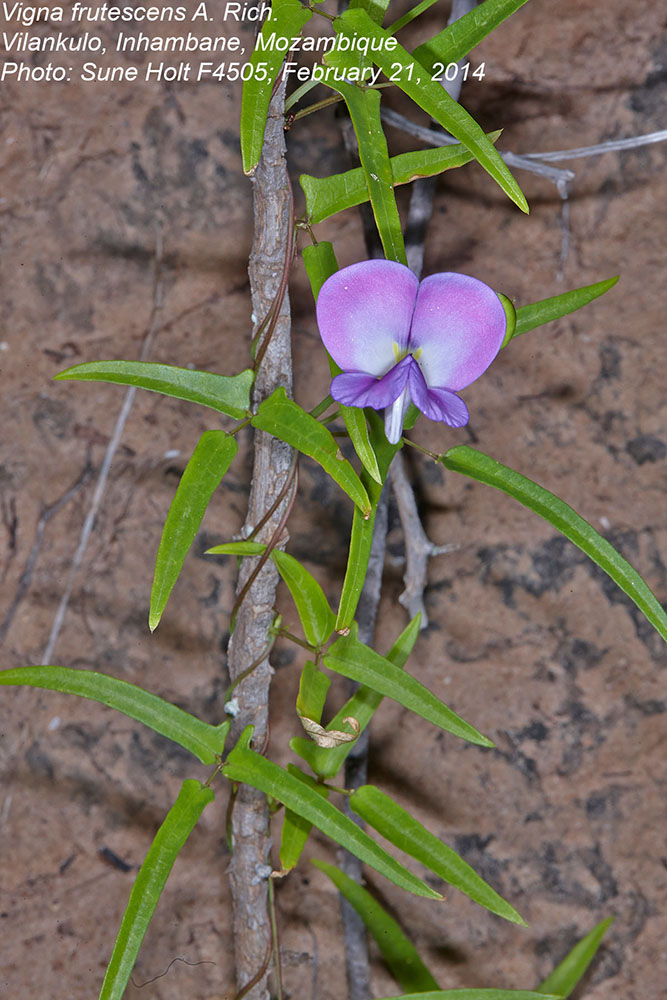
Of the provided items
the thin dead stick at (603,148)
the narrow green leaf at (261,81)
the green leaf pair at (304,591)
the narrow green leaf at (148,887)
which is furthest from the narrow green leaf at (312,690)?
the thin dead stick at (603,148)

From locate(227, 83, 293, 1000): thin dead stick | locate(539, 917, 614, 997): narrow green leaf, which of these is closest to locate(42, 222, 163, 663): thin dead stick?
locate(227, 83, 293, 1000): thin dead stick

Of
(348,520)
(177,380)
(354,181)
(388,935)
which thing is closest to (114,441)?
(348,520)

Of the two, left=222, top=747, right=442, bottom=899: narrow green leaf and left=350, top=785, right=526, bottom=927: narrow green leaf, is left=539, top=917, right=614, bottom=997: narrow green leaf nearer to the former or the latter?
left=350, top=785, right=526, bottom=927: narrow green leaf

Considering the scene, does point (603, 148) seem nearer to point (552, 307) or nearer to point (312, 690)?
point (552, 307)

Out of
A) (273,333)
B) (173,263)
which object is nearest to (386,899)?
(273,333)

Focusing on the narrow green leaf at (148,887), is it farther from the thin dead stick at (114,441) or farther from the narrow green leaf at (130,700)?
the thin dead stick at (114,441)

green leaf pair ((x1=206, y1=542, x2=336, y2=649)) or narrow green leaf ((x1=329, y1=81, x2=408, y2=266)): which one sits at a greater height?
narrow green leaf ((x1=329, y1=81, x2=408, y2=266))
